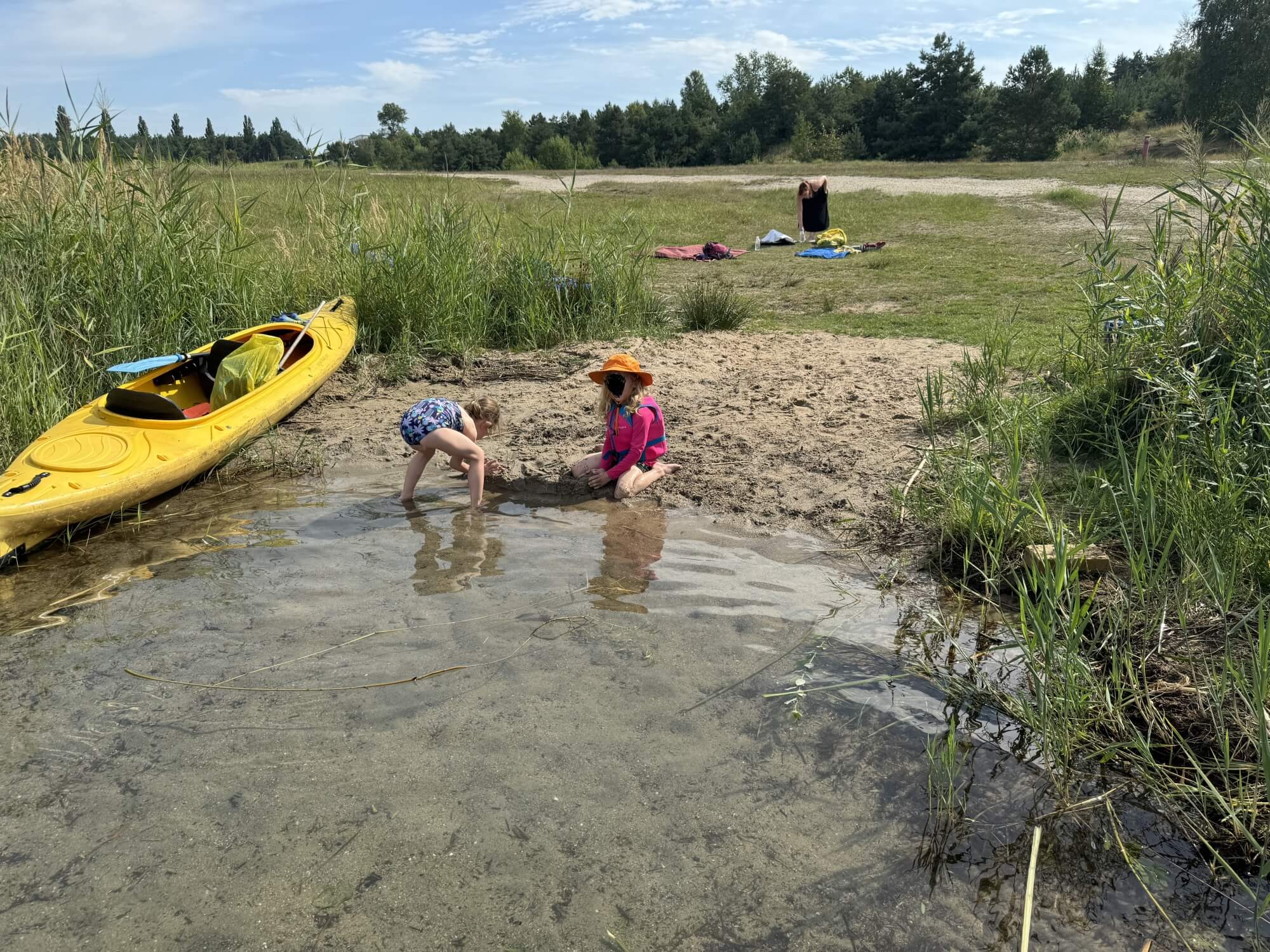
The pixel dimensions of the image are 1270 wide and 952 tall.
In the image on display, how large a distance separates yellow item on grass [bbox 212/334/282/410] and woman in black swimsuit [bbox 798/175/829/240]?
36.1 feet

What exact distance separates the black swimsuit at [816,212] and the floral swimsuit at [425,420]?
12.1 m

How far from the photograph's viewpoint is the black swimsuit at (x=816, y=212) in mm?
16375

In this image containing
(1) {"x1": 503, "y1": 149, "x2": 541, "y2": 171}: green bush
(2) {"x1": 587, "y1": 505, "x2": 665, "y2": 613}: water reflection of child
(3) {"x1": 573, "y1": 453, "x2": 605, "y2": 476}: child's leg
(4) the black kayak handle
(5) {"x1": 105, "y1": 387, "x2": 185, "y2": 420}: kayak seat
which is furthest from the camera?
(1) {"x1": 503, "y1": 149, "x2": 541, "y2": 171}: green bush

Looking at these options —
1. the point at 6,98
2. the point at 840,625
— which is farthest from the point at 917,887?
the point at 6,98

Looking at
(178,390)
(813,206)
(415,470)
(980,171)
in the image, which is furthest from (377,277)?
(980,171)

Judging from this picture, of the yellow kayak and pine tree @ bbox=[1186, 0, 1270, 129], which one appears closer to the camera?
the yellow kayak

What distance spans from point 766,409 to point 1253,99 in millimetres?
37934

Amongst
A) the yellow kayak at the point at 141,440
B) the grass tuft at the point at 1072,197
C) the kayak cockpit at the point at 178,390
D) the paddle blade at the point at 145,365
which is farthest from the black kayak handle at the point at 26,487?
the grass tuft at the point at 1072,197

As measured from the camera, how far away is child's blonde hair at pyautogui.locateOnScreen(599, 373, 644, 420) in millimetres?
6027

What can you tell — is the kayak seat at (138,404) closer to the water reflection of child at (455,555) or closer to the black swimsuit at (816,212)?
the water reflection of child at (455,555)

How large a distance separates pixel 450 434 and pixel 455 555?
0.83 meters

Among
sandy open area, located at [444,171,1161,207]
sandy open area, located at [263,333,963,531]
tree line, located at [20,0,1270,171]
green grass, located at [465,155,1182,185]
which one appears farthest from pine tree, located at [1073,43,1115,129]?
sandy open area, located at [263,333,963,531]

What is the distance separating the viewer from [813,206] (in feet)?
54.2

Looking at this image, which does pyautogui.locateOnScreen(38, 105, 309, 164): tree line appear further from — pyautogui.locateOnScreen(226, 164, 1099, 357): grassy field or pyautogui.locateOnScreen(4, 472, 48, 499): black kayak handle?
pyautogui.locateOnScreen(4, 472, 48, 499): black kayak handle
